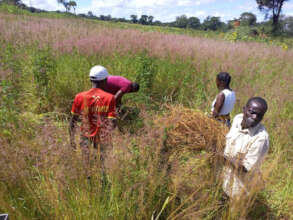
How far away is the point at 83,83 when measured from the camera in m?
4.05

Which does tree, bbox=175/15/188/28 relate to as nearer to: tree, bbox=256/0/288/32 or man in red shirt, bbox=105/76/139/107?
tree, bbox=256/0/288/32

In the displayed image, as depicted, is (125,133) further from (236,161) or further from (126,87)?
(126,87)

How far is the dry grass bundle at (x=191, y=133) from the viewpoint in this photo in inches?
63.3

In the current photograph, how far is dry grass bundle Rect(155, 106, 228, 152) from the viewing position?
1.61m

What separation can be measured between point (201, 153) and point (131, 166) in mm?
614

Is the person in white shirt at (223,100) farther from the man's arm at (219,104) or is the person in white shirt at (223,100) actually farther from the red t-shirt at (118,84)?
the red t-shirt at (118,84)

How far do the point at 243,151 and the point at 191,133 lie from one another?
425 mm

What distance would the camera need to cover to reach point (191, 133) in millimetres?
1684

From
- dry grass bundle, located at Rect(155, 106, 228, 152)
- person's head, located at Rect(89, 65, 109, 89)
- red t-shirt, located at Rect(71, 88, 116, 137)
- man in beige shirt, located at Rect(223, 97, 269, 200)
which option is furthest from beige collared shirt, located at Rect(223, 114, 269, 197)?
person's head, located at Rect(89, 65, 109, 89)

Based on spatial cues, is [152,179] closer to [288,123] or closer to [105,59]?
[288,123]

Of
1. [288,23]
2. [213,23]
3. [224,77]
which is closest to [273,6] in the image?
[288,23]

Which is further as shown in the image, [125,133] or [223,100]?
[223,100]

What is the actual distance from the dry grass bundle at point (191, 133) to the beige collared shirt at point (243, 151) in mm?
105

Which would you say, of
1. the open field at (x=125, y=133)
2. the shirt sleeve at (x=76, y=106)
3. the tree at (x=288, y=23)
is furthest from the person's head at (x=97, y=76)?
the tree at (x=288, y=23)
